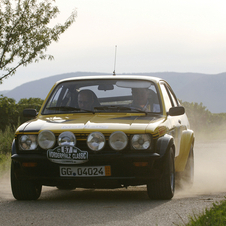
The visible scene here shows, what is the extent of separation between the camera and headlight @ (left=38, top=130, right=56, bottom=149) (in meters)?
5.34

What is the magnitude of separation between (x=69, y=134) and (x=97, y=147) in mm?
365

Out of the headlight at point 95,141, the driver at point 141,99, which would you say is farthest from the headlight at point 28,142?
the driver at point 141,99

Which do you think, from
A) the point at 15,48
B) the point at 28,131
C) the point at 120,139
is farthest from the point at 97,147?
the point at 15,48

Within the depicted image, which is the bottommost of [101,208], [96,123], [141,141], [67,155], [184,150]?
[101,208]

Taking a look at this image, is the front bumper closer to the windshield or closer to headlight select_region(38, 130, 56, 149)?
headlight select_region(38, 130, 56, 149)

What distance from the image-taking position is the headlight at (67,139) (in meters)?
5.30

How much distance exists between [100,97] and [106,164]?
195 cm

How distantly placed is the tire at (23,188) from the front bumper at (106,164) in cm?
17

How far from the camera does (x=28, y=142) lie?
5.48 m

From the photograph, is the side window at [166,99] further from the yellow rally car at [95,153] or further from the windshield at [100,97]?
the yellow rally car at [95,153]

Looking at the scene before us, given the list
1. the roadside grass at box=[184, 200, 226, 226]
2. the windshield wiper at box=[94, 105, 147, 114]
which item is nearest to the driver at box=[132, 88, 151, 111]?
the windshield wiper at box=[94, 105, 147, 114]

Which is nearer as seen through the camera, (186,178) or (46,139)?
(46,139)

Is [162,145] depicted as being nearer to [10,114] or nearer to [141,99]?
[141,99]

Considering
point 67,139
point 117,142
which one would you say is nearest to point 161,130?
point 117,142
